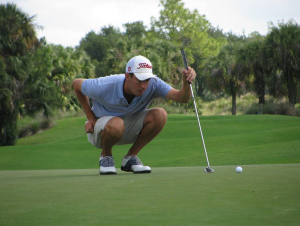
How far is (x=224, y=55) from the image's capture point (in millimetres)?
40156

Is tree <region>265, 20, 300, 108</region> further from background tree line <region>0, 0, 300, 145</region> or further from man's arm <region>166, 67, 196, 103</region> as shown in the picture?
man's arm <region>166, 67, 196, 103</region>

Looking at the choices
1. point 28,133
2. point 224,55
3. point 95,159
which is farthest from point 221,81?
point 95,159

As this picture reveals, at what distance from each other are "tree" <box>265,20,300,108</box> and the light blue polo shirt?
2572cm

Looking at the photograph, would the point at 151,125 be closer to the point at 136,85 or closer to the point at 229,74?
the point at 136,85

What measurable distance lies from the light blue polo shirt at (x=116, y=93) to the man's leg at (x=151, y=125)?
179 millimetres

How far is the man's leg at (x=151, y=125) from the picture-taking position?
19.0ft

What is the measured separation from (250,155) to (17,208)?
8132mm

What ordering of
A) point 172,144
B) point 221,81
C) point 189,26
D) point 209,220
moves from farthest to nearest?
1. point 189,26
2. point 221,81
3. point 172,144
4. point 209,220

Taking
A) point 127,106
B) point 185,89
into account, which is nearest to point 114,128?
point 127,106

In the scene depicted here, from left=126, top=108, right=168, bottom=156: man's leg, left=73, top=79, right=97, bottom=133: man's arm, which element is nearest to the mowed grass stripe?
left=126, top=108, right=168, bottom=156: man's leg

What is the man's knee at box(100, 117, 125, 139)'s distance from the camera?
17.9 feet

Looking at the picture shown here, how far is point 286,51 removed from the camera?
29734 millimetres

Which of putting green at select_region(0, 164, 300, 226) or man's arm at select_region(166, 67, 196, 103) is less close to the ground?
man's arm at select_region(166, 67, 196, 103)

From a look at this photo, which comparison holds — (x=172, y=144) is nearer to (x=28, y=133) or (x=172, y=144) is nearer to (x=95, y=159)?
(x=95, y=159)
